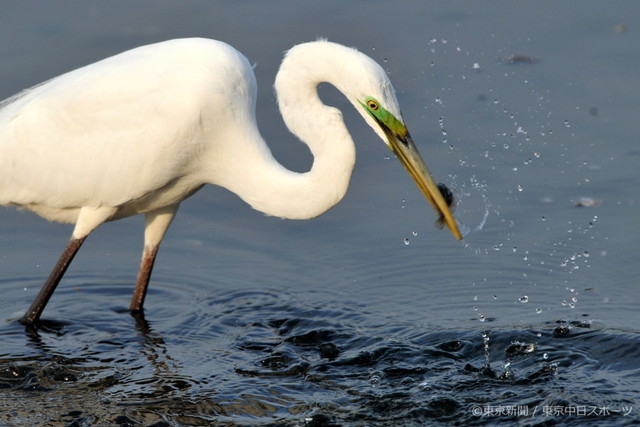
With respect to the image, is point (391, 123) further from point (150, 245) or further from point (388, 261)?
point (150, 245)

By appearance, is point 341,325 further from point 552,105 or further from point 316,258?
point 552,105

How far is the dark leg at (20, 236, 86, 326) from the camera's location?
7152mm

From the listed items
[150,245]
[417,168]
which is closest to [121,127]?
[150,245]

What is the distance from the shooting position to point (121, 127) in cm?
686

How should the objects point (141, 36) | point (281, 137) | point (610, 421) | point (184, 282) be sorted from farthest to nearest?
1. point (141, 36)
2. point (281, 137)
3. point (184, 282)
4. point (610, 421)

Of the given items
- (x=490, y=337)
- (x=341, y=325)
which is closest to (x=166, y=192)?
(x=341, y=325)

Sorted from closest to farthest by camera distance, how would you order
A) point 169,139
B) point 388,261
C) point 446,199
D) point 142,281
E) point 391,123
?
point 391,123 < point 446,199 < point 169,139 < point 142,281 < point 388,261

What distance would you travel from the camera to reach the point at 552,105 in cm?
933

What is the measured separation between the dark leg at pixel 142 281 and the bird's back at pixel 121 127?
61 cm

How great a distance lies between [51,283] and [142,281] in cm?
64

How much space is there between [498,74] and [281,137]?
205 cm

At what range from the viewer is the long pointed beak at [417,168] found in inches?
244

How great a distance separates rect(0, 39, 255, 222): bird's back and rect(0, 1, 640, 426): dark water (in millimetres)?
992

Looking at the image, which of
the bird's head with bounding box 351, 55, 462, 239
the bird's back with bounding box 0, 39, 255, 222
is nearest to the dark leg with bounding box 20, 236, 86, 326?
the bird's back with bounding box 0, 39, 255, 222
